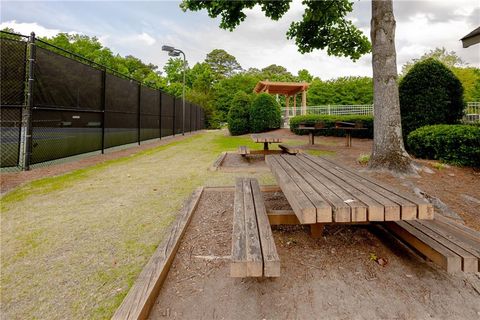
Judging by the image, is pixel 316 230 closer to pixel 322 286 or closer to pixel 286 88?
pixel 322 286

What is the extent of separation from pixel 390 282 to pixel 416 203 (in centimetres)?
66

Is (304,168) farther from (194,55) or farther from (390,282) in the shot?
(194,55)

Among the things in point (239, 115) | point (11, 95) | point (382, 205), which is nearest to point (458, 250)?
point (382, 205)

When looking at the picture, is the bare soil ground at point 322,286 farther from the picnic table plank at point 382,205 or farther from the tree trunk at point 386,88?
the tree trunk at point 386,88

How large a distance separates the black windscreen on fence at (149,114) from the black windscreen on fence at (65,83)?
3.21m

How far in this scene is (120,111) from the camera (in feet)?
27.3

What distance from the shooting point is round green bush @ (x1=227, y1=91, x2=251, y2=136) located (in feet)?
56.1

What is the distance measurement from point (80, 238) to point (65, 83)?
192 inches

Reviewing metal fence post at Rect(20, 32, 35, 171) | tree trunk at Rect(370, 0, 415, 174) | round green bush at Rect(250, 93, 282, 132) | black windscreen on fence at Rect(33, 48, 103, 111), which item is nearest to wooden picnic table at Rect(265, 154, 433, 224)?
tree trunk at Rect(370, 0, 415, 174)

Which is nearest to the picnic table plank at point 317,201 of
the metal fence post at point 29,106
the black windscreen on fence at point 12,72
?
the metal fence post at point 29,106

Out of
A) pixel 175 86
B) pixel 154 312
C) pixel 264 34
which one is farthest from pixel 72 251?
pixel 175 86

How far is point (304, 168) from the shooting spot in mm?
2598

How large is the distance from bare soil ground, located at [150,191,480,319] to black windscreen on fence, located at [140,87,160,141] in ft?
30.5

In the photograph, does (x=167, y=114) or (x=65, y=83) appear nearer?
(x=65, y=83)
